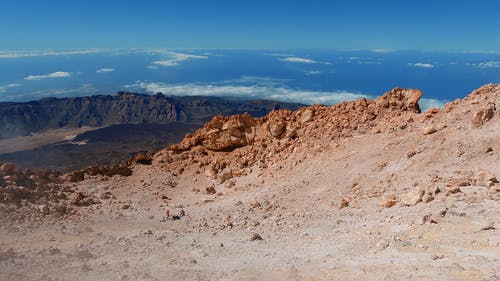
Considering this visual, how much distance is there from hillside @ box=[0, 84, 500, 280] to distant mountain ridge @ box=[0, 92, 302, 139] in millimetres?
128330

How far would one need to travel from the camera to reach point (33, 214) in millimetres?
13133

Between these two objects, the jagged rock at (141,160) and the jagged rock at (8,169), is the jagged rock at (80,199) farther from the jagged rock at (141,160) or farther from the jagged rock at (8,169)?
the jagged rock at (141,160)

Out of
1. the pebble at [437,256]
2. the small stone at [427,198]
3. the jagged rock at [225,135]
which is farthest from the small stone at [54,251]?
the jagged rock at [225,135]

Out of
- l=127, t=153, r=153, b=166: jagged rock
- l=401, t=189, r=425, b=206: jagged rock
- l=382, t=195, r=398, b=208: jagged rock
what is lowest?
l=127, t=153, r=153, b=166: jagged rock

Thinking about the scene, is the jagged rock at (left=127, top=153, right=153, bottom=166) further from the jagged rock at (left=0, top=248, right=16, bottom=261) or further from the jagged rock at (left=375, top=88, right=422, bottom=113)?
the jagged rock at (left=375, top=88, right=422, bottom=113)

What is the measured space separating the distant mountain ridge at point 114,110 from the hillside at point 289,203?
421 feet

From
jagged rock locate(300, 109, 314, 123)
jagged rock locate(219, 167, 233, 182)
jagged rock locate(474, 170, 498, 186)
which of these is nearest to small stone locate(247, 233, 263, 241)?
jagged rock locate(474, 170, 498, 186)

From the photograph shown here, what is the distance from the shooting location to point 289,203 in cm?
1306

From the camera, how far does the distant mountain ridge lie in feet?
484

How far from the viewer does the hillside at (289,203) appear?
25.5 feet

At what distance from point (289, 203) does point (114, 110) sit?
522 ft

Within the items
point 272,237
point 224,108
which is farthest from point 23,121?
point 272,237

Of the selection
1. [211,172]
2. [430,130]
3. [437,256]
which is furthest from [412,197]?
[211,172]

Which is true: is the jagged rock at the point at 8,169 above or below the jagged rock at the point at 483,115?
below
